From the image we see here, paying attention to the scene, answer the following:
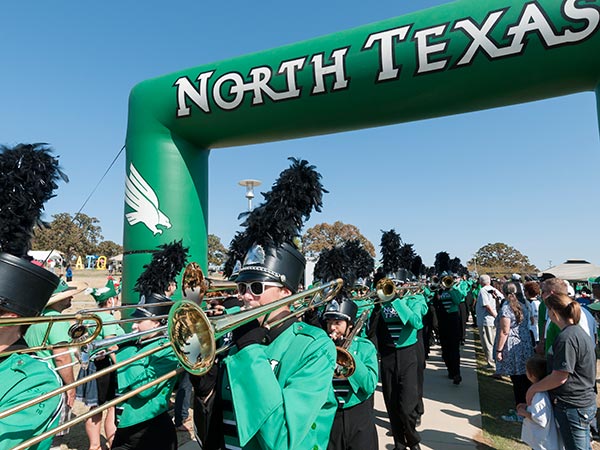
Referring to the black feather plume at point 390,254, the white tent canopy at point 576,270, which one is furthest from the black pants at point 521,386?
the white tent canopy at point 576,270

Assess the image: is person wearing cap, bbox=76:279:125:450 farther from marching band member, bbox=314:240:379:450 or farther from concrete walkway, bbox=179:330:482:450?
marching band member, bbox=314:240:379:450

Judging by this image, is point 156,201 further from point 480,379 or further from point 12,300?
point 480,379

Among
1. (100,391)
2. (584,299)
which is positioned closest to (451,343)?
(584,299)

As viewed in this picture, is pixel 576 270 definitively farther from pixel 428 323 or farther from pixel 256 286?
pixel 256 286

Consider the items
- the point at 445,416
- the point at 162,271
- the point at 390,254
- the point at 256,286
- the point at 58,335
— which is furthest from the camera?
the point at 390,254

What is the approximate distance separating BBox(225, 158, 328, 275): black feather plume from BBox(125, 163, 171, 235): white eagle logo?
378 centimetres

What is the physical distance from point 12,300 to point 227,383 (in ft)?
3.74

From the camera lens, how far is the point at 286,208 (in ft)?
7.73

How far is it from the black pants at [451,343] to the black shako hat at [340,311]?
4.79 metres

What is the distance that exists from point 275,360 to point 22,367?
1.19m

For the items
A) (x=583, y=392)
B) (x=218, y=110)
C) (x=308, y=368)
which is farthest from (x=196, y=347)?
(x=218, y=110)

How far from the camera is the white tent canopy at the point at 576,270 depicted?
1760 cm

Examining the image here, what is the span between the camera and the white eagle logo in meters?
5.92

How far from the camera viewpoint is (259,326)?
2.04 m
